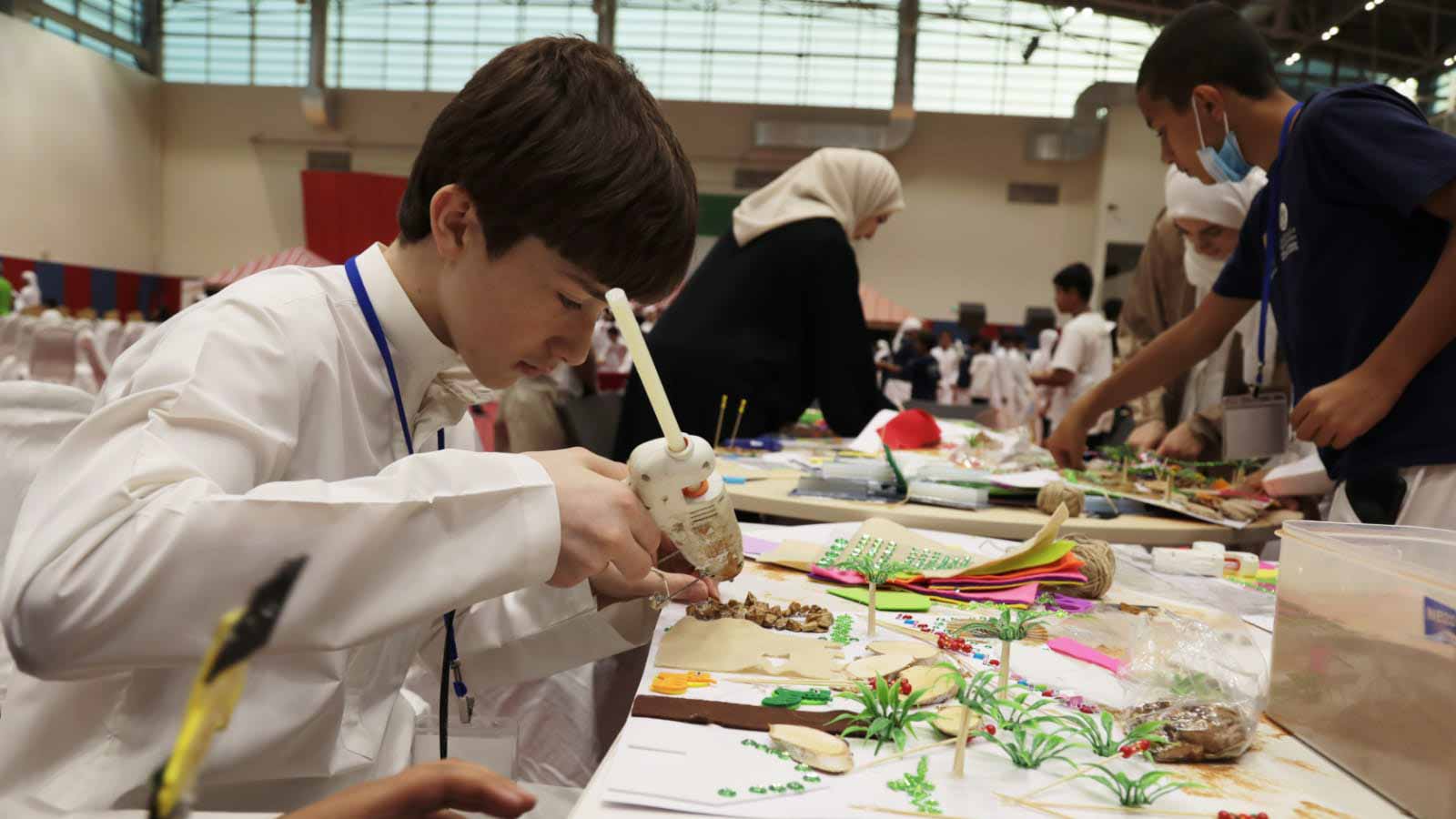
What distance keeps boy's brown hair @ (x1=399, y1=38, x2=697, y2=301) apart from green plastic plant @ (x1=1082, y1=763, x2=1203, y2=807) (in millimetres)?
618

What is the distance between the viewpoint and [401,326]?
104 cm

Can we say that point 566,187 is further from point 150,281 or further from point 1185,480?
point 150,281

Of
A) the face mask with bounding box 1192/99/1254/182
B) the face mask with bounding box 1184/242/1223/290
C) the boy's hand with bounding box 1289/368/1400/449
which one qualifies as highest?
the face mask with bounding box 1192/99/1254/182

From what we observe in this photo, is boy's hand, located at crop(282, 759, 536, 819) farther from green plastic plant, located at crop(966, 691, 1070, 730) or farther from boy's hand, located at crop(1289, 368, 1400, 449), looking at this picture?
boy's hand, located at crop(1289, 368, 1400, 449)

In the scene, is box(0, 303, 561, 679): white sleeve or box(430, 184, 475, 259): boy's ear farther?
box(430, 184, 475, 259): boy's ear

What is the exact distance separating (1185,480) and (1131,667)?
1.48 metres

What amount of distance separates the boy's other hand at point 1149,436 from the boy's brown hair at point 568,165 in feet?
7.60

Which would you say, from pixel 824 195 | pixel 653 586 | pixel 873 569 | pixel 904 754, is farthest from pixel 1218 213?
pixel 904 754

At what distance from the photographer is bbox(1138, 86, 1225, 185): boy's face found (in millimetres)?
1860

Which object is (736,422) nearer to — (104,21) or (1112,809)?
(1112,809)

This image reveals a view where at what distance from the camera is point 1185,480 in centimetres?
216

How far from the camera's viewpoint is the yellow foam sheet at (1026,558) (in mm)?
1221

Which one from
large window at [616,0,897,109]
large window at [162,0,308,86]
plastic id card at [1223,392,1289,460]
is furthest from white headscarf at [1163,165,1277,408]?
large window at [162,0,308,86]

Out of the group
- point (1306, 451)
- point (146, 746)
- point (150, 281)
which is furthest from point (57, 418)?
point (150, 281)
